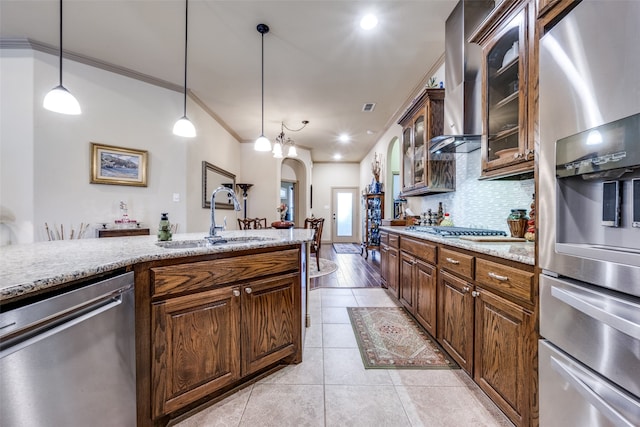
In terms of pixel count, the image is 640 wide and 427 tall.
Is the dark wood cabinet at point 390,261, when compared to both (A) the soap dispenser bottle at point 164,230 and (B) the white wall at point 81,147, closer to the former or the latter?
(A) the soap dispenser bottle at point 164,230

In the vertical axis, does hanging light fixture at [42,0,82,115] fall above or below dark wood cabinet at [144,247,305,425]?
above

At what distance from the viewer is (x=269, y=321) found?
1.60m

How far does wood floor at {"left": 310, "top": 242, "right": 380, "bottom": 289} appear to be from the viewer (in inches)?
144

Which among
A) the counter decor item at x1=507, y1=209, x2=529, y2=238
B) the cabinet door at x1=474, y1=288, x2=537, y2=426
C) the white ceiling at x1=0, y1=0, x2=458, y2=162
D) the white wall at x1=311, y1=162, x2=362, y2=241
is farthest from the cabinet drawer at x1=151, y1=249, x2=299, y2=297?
the white wall at x1=311, y1=162, x2=362, y2=241

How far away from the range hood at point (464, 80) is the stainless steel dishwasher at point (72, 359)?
8.23 feet

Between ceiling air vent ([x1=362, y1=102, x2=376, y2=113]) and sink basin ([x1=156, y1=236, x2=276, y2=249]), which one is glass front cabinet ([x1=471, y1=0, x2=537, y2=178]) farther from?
ceiling air vent ([x1=362, y1=102, x2=376, y2=113])

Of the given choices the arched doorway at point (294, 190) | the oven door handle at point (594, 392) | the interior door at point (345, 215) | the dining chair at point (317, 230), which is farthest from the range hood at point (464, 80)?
the interior door at point (345, 215)

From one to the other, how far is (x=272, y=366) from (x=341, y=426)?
64cm

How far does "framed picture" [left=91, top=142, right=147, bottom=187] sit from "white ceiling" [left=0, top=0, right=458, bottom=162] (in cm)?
113

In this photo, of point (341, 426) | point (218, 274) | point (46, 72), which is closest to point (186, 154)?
point (46, 72)

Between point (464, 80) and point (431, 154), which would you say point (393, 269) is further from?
point (464, 80)

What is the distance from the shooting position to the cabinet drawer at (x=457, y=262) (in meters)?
1.52

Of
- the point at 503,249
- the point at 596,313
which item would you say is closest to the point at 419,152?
the point at 503,249

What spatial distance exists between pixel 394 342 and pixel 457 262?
3.04 ft
